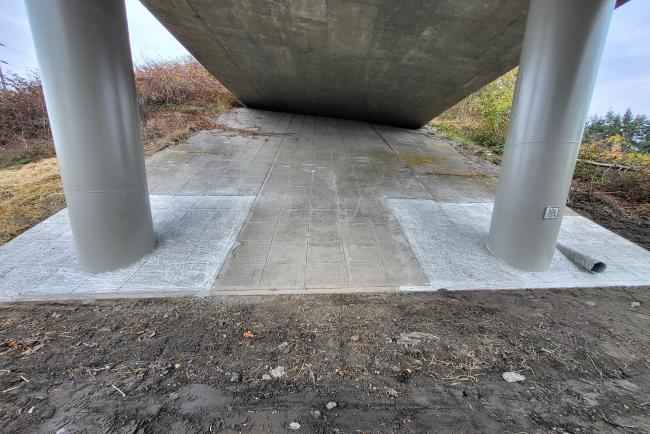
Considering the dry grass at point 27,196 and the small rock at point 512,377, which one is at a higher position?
the dry grass at point 27,196

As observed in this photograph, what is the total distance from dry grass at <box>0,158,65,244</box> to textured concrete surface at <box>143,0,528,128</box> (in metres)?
4.16

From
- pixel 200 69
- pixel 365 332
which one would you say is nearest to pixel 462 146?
pixel 365 332

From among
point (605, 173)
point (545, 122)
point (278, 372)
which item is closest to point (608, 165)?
point (605, 173)

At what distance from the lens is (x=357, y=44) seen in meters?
7.22

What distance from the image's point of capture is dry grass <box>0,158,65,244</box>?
4586 millimetres

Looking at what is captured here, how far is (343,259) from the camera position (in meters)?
4.10

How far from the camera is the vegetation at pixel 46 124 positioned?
17.0ft

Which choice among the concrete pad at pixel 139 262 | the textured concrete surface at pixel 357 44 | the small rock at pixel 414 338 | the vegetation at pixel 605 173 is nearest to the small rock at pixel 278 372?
the small rock at pixel 414 338

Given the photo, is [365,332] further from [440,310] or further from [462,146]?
[462,146]

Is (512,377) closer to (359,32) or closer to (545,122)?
(545,122)

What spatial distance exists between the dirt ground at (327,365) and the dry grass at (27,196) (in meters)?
2.30

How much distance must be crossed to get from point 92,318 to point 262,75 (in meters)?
8.68

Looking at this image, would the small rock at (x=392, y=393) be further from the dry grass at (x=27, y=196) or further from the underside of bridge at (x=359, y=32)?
the dry grass at (x=27, y=196)

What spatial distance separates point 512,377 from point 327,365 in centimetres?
142
